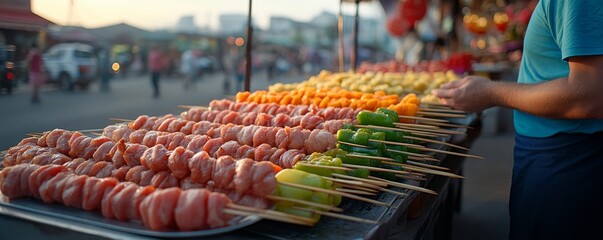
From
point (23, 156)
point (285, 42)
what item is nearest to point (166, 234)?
point (23, 156)

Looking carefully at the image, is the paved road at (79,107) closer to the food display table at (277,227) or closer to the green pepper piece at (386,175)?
the food display table at (277,227)

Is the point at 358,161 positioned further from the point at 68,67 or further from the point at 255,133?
the point at 68,67

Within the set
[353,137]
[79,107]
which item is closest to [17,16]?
[353,137]

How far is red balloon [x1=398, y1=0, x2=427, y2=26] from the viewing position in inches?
379

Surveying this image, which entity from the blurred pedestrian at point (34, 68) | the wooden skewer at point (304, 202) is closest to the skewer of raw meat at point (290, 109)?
the wooden skewer at point (304, 202)

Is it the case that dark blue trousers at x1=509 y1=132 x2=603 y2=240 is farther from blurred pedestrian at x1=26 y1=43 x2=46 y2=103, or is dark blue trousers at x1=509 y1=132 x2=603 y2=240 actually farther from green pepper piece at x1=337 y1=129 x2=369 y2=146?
blurred pedestrian at x1=26 y1=43 x2=46 y2=103

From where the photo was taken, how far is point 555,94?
80.9 inches

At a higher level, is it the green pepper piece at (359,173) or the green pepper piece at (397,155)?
the green pepper piece at (397,155)

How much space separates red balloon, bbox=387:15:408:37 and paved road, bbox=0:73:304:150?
5991mm

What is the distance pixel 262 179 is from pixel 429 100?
8.35ft

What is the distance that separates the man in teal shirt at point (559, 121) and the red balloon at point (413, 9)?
7525 mm

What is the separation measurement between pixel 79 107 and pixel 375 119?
1232cm

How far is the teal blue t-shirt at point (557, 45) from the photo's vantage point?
6.19ft

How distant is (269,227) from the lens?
5.42 ft
